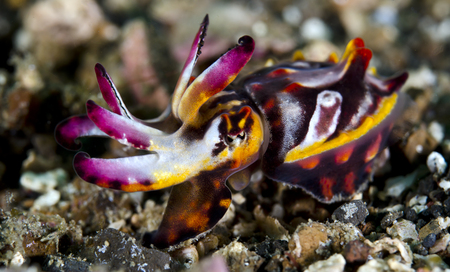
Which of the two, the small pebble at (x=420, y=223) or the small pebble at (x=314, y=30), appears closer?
the small pebble at (x=420, y=223)

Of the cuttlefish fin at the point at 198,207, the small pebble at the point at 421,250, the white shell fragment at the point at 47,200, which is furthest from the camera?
the white shell fragment at the point at 47,200

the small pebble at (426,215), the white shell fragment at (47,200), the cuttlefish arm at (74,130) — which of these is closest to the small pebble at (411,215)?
the small pebble at (426,215)

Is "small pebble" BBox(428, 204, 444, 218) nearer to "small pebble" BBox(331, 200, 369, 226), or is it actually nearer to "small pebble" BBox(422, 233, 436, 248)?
"small pebble" BBox(422, 233, 436, 248)

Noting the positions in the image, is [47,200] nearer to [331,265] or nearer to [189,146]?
[189,146]

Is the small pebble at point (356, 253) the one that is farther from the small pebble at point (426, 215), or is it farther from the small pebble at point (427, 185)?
the small pebble at point (427, 185)

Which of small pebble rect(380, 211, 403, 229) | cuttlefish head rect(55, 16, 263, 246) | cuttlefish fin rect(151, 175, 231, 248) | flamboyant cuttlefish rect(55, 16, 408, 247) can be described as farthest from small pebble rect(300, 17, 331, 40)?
cuttlefish fin rect(151, 175, 231, 248)

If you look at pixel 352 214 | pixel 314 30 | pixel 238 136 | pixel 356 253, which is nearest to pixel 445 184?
pixel 352 214

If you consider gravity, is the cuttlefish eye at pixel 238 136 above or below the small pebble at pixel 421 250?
above
